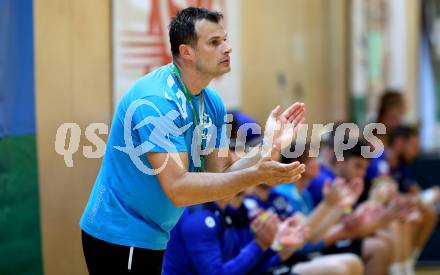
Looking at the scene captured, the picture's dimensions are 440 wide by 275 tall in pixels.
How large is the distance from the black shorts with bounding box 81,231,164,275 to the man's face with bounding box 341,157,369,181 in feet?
10.4

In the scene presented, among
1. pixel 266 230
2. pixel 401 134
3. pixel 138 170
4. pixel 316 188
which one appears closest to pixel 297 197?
pixel 316 188

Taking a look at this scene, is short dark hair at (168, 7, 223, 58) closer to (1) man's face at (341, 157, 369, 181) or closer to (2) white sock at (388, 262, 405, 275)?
(1) man's face at (341, 157, 369, 181)

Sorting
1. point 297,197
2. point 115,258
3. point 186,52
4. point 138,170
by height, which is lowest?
point 297,197

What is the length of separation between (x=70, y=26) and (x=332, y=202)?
209cm

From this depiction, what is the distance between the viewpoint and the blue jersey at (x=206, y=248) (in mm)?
3752

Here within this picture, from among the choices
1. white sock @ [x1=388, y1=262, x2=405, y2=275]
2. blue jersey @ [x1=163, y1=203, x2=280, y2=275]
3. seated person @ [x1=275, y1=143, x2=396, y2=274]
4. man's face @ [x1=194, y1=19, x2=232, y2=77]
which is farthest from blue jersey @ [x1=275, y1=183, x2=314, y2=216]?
man's face @ [x1=194, y1=19, x2=232, y2=77]

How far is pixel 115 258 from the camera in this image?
2914 mm

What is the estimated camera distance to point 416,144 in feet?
25.3

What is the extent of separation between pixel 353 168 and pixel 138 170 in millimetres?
3275

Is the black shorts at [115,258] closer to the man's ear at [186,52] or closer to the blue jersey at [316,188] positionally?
the man's ear at [186,52]

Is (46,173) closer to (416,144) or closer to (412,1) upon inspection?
(416,144)

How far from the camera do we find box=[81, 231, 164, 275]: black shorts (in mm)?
2918

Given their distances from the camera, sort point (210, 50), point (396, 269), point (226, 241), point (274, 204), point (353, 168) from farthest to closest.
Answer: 1. point (396, 269)
2. point (353, 168)
3. point (274, 204)
4. point (226, 241)
5. point (210, 50)

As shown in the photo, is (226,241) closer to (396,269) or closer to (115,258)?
(115,258)
